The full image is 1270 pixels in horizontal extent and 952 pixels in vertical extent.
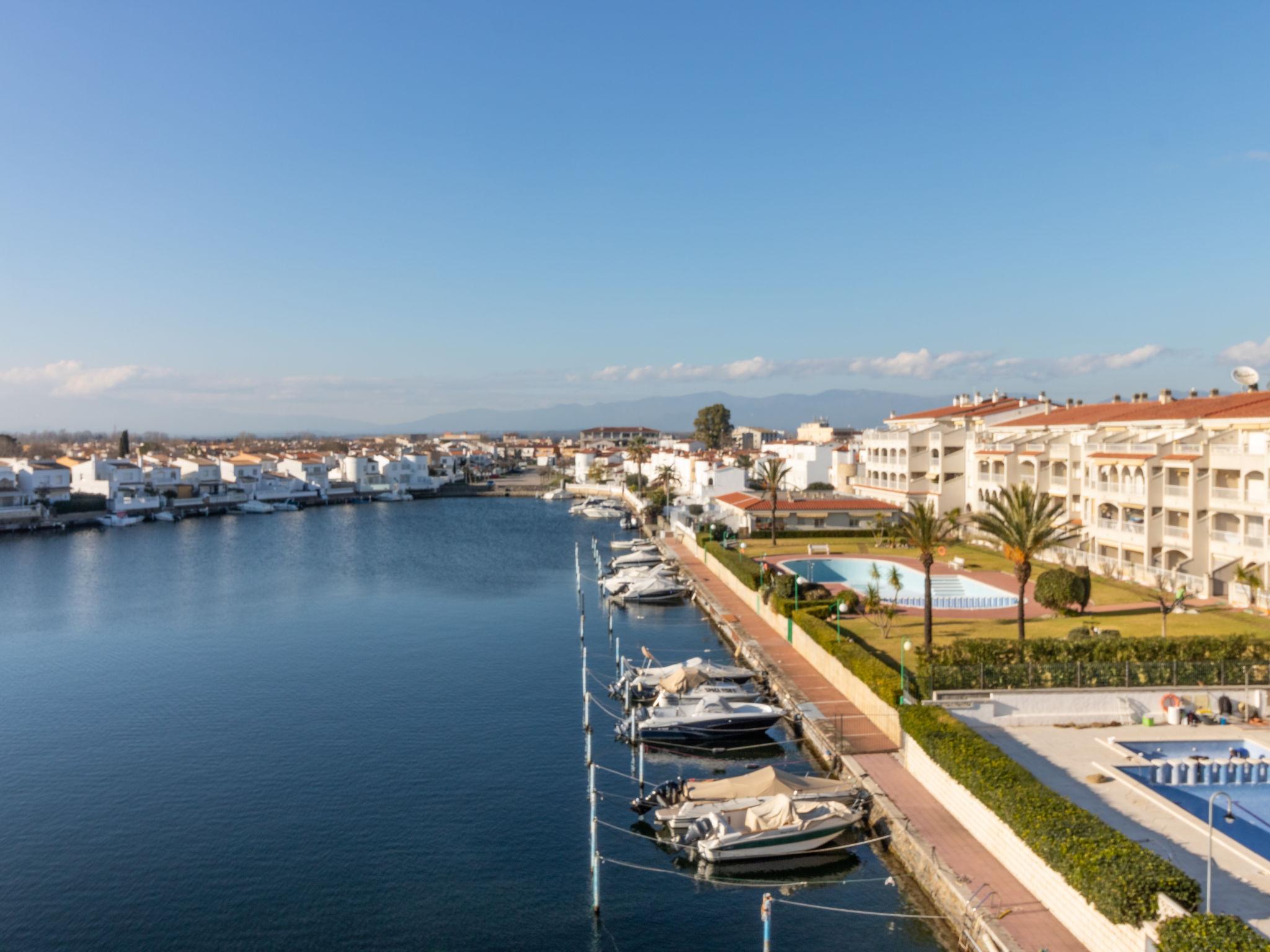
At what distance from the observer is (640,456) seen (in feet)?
401

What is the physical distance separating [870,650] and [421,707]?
55.4 feet

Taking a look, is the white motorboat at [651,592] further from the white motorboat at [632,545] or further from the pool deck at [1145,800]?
the pool deck at [1145,800]

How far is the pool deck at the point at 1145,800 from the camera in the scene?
16.5 meters

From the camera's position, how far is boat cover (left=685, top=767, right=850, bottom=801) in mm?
23391

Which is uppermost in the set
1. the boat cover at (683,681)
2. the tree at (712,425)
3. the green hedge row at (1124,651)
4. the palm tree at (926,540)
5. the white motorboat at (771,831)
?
the tree at (712,425)

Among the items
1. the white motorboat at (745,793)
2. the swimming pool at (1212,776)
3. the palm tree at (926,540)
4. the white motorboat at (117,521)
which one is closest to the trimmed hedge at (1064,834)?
the white motorboat at (745,793)

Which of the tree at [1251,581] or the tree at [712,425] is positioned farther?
the tree at [712,425]

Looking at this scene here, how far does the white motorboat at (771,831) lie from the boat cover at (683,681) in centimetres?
1151

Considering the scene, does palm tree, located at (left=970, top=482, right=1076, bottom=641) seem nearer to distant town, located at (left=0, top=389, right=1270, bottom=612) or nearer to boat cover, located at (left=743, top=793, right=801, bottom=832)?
distant town, located at (left=0, top=389, right=1270, bottom=612)

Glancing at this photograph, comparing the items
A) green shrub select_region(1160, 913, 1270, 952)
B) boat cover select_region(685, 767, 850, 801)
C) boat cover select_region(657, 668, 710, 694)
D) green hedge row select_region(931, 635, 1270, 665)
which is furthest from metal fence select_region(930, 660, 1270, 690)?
green shrub select_region(1160, 913, 1270, 952)

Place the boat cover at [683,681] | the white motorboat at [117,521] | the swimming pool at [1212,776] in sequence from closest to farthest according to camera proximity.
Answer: the swimming pool at [1212,776], the boat cover at [683,681], the white motorboat at [117,521]

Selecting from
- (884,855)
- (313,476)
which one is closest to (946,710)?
(884,855)

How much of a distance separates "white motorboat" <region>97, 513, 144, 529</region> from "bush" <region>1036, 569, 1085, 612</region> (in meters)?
106

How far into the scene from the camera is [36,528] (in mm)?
108000
